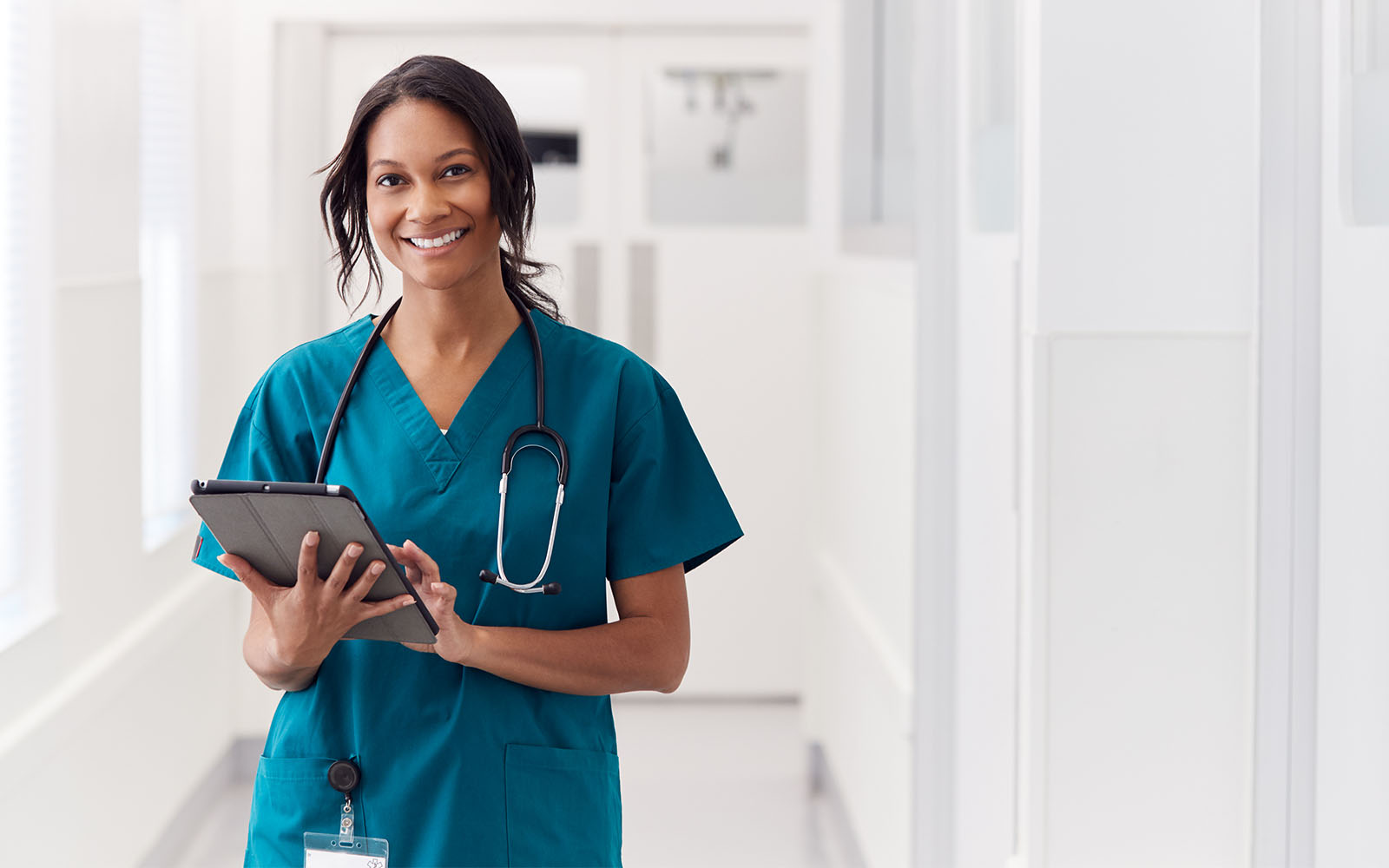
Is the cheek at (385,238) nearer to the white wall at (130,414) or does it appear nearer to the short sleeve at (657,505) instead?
the short sleeve at (657,505)

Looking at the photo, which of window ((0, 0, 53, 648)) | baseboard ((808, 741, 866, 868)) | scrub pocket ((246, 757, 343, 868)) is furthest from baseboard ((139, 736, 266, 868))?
scrub pocket ((246, 757, 343, 868))

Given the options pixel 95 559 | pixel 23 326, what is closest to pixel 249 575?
pixel 23 326

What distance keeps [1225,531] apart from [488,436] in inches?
34.4

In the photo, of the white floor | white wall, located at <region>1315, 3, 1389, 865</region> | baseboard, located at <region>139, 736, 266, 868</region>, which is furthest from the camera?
the white floor

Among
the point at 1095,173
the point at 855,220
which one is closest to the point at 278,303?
the point at 855,220

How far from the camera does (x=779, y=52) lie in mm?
3957

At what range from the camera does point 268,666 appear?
42.5 inches

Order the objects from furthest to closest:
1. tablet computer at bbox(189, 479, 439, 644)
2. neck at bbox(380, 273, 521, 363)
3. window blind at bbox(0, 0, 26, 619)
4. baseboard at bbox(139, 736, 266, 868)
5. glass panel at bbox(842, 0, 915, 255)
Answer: baseboard at bbox(139, 736, 266, 868) < glass panel at bbox(842, 0, 915, 255) < window blind at bbox(0, 0, 26, 619) < neck at bbox(380, 273, 521, 363) < tablet computer at bbox(189, 479, 439, 644)

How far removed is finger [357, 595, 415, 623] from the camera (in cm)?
102

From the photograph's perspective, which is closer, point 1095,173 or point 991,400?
point 1095,173

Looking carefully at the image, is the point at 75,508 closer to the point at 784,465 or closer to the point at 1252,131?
the point at 1252,131

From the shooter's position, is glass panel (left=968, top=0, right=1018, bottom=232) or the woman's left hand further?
glass panel (left=968, top=0, right=1018, bottom=232)

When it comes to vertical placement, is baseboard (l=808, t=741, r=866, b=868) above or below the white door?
below

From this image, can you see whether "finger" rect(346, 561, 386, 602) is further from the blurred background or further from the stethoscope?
the blurred background
